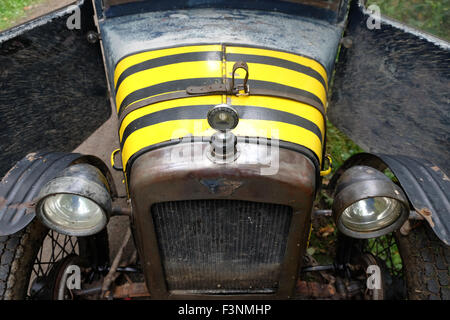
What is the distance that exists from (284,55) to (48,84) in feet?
5.03

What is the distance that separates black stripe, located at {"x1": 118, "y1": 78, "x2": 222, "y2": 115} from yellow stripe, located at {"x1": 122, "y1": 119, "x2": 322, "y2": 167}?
0.23 m

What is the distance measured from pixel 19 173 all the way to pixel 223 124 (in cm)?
114

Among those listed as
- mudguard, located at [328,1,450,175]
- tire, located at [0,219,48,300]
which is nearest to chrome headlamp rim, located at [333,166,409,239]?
mudguard, located at [328,1,450,175]

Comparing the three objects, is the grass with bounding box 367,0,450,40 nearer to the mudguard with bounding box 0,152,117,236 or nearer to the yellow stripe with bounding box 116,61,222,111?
the yellow stripe with bounding box 116,61,222,111

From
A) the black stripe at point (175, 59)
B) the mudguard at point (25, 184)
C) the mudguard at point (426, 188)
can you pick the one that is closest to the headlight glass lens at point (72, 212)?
the mudguard at point (25, 184)

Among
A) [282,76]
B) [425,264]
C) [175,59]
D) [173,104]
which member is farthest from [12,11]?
[425,264]

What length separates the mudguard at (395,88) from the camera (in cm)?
256

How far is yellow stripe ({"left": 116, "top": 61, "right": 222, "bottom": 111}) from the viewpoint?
6.73 ft

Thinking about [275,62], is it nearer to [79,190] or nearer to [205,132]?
[205,132]

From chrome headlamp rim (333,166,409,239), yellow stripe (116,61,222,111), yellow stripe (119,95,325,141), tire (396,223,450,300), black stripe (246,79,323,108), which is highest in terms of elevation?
yellow stripe (116,61,222,111)

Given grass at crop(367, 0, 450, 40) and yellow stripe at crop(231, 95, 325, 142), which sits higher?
grass at crop(367, 0, 450, 40)

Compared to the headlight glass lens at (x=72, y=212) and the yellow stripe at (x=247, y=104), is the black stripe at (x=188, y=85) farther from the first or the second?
the headlight glass lens at (x=72, y=212)

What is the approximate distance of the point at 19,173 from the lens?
2031mm

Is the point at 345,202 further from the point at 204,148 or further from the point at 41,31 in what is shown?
the point at 41,31
